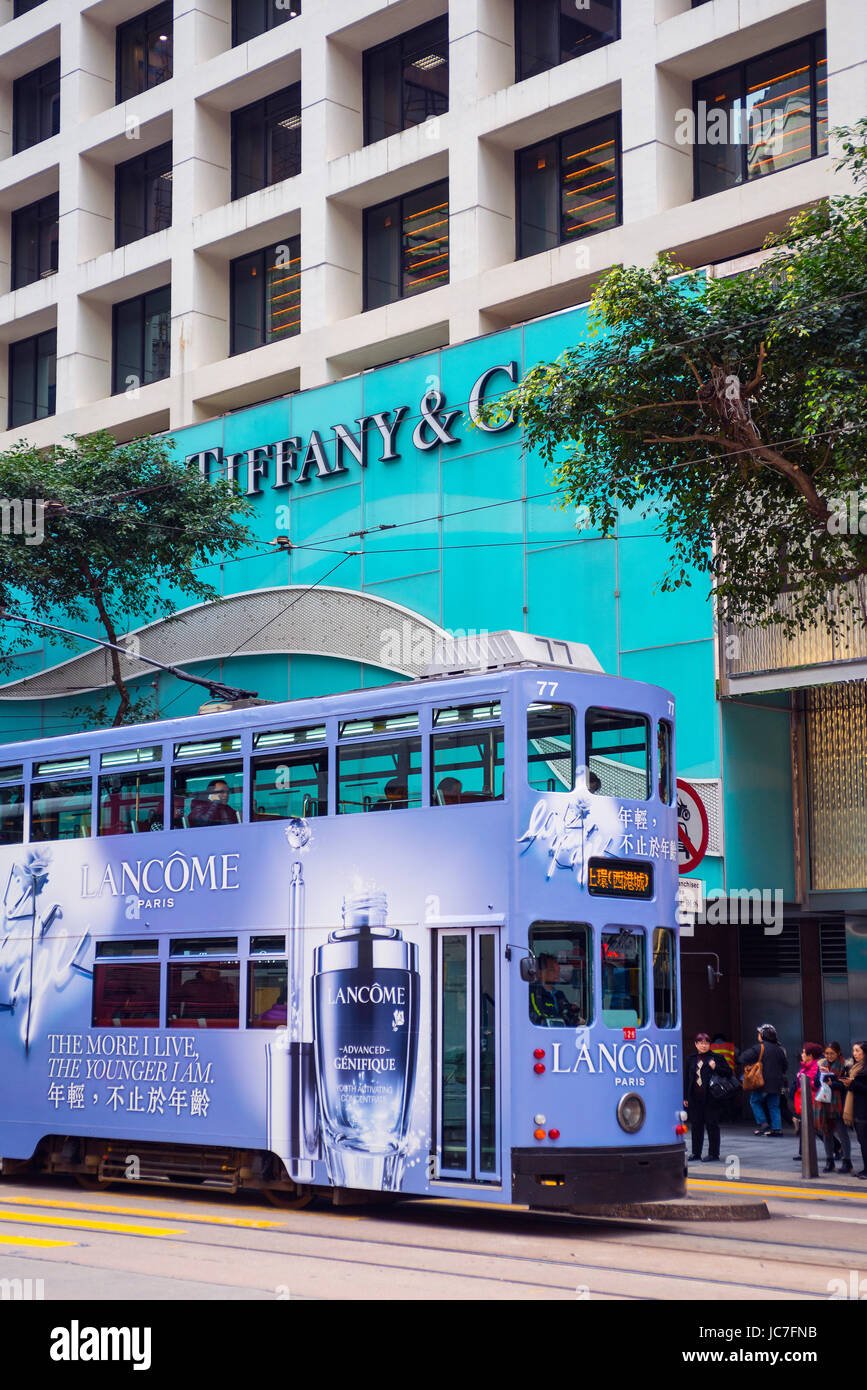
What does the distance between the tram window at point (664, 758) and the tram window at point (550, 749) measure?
1020 millimetres

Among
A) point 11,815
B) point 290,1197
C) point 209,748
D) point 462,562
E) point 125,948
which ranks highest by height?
point 462,562

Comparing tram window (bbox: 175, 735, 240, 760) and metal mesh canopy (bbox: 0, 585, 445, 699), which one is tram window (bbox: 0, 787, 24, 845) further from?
metal mesh canopy (bbox: 0, 585, 445, 699)

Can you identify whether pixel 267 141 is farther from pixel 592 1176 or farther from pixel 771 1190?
pixel 592 1176

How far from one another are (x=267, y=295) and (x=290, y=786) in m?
20.3

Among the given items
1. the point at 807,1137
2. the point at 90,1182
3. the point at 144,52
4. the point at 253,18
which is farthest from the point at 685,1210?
the point at 144,52

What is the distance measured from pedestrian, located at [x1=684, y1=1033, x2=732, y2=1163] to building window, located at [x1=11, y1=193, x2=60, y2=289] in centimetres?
2594

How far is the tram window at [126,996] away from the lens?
47.9 feet

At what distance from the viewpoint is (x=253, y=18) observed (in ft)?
108

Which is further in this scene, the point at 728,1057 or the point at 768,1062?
the point at 728,1057

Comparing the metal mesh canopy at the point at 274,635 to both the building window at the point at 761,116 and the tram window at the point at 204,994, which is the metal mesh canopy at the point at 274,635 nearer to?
the building window at the point at 761,116

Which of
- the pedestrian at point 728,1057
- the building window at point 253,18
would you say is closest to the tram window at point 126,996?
the pedestrian at point 728,1057

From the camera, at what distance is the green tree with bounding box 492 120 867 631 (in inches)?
570

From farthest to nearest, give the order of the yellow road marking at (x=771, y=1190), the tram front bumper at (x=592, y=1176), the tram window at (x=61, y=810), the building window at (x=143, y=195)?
the building window at (x=143, y=195), the yellow road marking at (x=771, y=1190), the tram window at (x=61, y=810), the tram front bumper at (x=592, y=1176)
